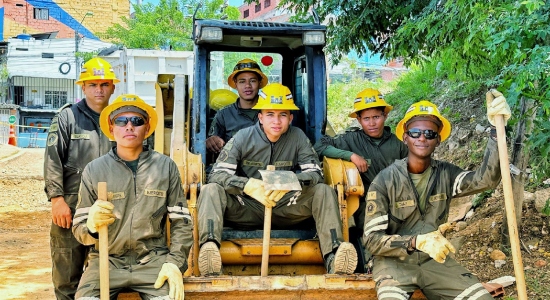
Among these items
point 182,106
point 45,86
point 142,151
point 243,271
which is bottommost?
point 243,271

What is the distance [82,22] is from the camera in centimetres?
4319

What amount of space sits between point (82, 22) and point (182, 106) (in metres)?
39.6

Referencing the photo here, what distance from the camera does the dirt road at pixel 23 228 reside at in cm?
815

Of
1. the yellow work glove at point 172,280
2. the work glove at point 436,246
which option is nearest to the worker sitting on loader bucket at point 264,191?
the yellow work glove at point 172,280

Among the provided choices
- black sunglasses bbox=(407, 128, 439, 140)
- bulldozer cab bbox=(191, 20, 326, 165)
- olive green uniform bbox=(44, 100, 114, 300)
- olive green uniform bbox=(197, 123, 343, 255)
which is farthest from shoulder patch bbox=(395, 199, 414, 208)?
olive green uniform bbox=(44, 100, 114, 300)

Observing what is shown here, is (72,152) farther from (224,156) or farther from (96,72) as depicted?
(224,156)

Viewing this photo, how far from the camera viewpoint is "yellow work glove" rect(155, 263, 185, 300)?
414 cm

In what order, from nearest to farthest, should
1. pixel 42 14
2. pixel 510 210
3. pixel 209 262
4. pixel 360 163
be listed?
pixel 510 210 → pixel 209 262 → pixel 360 163 → pixel 42 14

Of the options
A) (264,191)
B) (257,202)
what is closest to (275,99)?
(257,202)

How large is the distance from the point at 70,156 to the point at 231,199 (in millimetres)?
1319

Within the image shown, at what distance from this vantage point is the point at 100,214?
154 inches

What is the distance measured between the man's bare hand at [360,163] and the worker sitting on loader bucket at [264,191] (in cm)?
32

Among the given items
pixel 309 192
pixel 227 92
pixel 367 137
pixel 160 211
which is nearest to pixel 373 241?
pixel 309 192

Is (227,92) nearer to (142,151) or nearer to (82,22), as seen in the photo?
(142,151)
